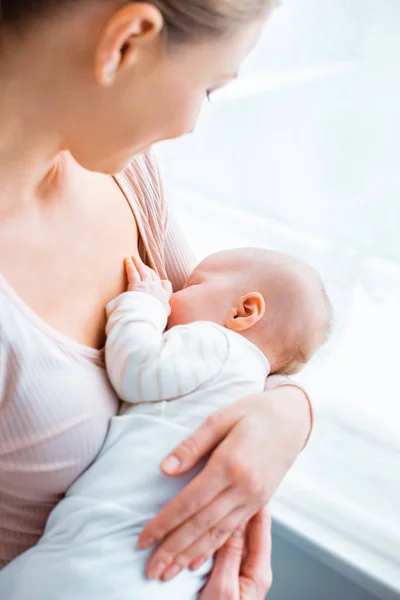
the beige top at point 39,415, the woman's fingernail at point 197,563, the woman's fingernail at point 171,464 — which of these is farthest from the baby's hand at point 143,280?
the woman's fingernail at point 197,563

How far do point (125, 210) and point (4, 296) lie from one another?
0.28m

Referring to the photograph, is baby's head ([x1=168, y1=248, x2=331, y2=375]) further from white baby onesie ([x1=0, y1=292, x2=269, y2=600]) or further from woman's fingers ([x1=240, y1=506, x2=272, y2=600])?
woman's fingers ([x1=240, y1=506, x2=272, y2=600])

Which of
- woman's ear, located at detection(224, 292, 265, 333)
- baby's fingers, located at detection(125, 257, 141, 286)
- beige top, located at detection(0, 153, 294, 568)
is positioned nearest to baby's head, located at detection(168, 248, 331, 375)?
woman's ear, located at detection(224, 292, 265, 333)

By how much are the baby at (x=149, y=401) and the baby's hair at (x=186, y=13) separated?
340 mm

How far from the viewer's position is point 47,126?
0.66 metres

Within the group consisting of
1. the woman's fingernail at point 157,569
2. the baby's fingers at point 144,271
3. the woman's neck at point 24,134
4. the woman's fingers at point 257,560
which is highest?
the woman's neck at point 24,134

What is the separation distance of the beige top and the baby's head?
21 centimetres

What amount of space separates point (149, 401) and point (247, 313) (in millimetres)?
209

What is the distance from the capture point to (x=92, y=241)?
826 mm

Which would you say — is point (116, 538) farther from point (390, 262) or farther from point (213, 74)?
point (390, 262)

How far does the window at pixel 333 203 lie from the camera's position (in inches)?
42.3

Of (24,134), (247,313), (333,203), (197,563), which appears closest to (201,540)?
(197,563)

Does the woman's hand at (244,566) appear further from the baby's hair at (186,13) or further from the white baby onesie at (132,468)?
the baby's hair at (186,13)

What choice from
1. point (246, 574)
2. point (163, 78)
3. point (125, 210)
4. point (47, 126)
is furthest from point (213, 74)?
point (246, 574)
